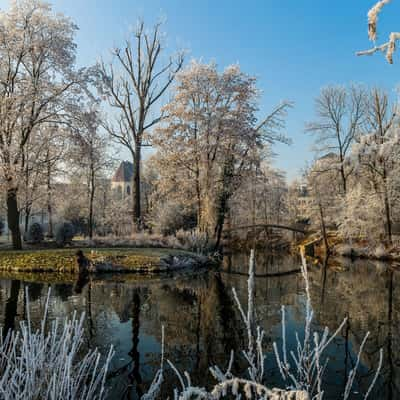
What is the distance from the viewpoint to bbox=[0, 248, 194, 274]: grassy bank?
38.0ft

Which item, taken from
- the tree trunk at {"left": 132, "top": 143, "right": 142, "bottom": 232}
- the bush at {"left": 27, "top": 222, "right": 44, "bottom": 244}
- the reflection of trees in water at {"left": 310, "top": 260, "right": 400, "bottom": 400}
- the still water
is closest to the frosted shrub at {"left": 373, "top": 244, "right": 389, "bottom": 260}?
the reflection of trees in water at {"left": 310, "top": 260, "right": 400, "bottom": 400}

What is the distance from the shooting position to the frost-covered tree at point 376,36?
2.54 metres

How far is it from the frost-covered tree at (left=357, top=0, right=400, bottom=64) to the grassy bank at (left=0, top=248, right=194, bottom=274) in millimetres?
10113

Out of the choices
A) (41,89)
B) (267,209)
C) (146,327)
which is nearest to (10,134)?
(41,89)

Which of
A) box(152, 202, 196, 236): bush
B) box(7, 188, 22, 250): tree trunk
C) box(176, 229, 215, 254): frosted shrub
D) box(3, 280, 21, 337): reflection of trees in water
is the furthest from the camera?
box(152, 202, 196, 236): bush

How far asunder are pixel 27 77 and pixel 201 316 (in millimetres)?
11685

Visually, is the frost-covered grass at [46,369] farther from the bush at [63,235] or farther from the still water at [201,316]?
the bush at [63,235]

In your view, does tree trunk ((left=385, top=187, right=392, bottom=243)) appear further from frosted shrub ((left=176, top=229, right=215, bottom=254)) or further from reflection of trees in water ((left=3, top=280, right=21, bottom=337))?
reflection of trees in water ((left=3, top=280, right=21, bottom=337))

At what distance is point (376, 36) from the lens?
268 cm

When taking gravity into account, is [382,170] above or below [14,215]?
above

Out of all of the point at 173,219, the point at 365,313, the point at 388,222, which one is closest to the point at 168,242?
the point at 173,219

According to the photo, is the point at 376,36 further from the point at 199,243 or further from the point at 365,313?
the point at 199,243

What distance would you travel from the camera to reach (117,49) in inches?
817

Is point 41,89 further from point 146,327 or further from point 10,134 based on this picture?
point 146,327
